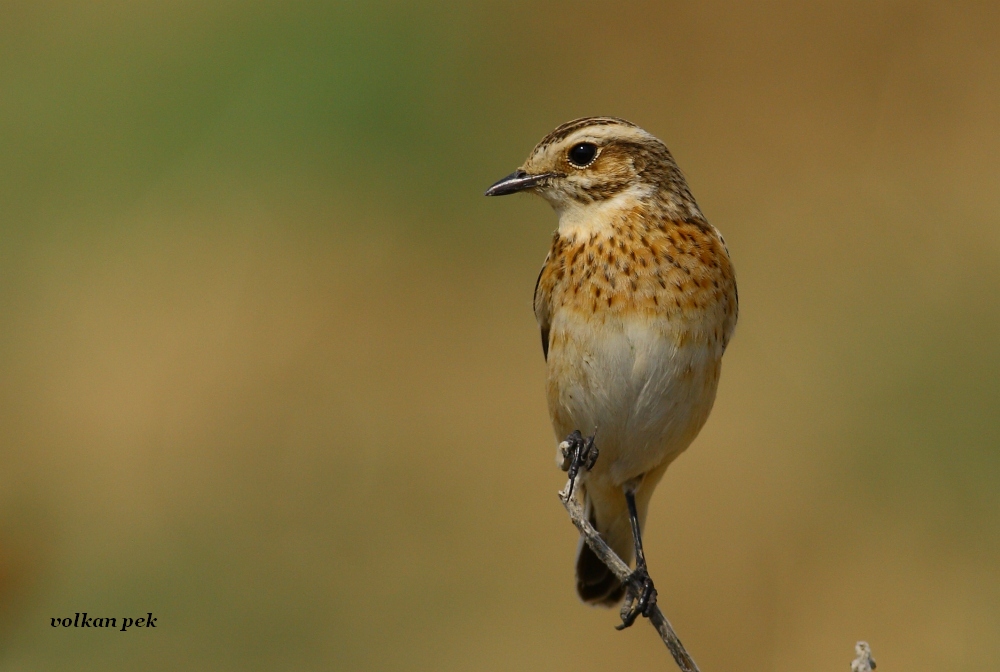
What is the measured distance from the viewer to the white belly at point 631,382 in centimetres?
482

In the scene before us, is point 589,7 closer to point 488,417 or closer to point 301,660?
point 488,417

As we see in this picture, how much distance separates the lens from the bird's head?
515 centimetres

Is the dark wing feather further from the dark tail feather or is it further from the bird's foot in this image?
the dark tail feather

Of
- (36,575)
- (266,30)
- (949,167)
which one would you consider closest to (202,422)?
(266,30)

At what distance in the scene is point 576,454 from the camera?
4.67 metres

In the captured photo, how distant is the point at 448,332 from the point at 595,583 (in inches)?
141

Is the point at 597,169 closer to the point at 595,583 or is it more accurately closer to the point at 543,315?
the point at 543,315

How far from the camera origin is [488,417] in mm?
8781

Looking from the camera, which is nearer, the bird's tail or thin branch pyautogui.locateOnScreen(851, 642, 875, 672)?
thin branch pyautogui.locateOnScreen(851, 642, 875, 672)

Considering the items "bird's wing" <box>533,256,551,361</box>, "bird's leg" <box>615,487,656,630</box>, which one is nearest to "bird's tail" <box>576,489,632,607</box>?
"bird's leg" <box>615,487,656,630</box>

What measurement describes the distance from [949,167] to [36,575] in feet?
27.1

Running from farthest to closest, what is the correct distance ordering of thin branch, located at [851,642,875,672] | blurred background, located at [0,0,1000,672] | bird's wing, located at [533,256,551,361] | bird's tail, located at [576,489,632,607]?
blurred background, located at [0,0,1000,672], bird's tail, located at [576,489,632,607], bird's wing, located at [533,256,551,361], thin branch, located at [851,642,875,672]

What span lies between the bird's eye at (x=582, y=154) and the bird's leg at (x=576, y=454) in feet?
3.74

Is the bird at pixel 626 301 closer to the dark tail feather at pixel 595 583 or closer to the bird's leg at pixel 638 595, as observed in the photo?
the bird's leg at pixel 638 595
